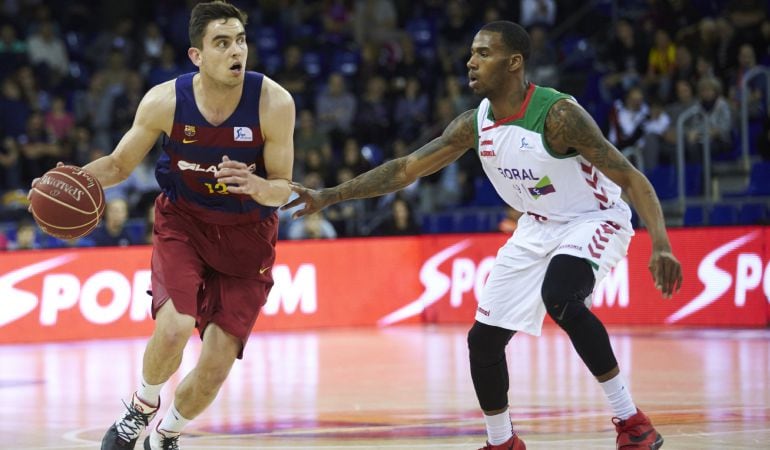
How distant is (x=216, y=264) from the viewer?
22.2 ft

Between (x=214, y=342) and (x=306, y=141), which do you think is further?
(x=306, y=141)

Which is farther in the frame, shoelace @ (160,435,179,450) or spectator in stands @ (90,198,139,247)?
spectator in stands @ (90,198,139,247)

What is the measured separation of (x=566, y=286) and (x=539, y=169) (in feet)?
1.90

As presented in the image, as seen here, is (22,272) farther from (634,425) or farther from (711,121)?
(634,425)

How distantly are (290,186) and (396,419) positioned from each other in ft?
7.51

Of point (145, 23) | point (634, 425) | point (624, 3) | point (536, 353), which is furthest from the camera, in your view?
point (145, 23)

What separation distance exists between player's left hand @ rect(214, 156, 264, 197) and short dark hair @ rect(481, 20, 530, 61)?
4.48 ft

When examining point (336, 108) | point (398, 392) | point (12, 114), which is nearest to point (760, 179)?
point (336, 108)

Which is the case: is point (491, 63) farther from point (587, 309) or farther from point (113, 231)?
point (113, 231)

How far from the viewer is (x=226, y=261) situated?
6.75 m

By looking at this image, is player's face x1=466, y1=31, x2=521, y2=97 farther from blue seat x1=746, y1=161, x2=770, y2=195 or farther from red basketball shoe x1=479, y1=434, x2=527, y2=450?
blue seat x1=746, y1=161, x2=770, y2=195

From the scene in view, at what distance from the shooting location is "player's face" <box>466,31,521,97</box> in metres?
6.49

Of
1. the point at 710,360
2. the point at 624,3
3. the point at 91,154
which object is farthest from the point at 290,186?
the point at 624,3

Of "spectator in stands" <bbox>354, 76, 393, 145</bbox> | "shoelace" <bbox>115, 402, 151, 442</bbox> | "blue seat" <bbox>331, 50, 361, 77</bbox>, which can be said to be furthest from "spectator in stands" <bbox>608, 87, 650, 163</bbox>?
"shoelace" <bbox>115, 402, 151, 442</bbox>
